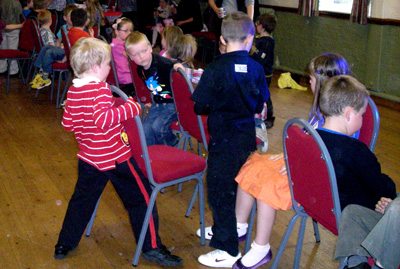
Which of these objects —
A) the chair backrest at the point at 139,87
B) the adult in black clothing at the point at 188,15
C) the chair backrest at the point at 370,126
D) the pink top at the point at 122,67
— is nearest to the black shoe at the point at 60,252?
the chair backrest at the point at 139,87

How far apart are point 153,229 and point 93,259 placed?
13.7 inches

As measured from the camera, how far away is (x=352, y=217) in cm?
162

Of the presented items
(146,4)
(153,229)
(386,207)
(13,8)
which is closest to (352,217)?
(386,207)

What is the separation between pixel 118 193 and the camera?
2197mm

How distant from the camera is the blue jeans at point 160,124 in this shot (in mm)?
3031

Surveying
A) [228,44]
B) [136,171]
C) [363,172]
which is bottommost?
[136,171]

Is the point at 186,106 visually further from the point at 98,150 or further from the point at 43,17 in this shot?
the point at 43,17

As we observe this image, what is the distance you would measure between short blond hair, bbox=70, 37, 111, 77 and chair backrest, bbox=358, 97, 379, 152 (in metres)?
1.23

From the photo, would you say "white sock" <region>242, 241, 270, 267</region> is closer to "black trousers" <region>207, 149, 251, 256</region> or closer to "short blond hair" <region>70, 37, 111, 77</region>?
"black trousers" <region>207, 149, 251, 256</region>

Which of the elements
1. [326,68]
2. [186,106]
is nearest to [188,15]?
[186,106]

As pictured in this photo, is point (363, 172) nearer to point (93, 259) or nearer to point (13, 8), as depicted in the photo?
point (93, 259)

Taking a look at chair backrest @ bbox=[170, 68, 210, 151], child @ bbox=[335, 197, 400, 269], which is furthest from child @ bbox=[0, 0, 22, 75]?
child @ bbox=[335, 197, 400, 269]

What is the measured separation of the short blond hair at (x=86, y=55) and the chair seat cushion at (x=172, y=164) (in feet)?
1.78

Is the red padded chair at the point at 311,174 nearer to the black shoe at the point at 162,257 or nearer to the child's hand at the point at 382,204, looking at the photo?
the child's hand at the point at 382,204
